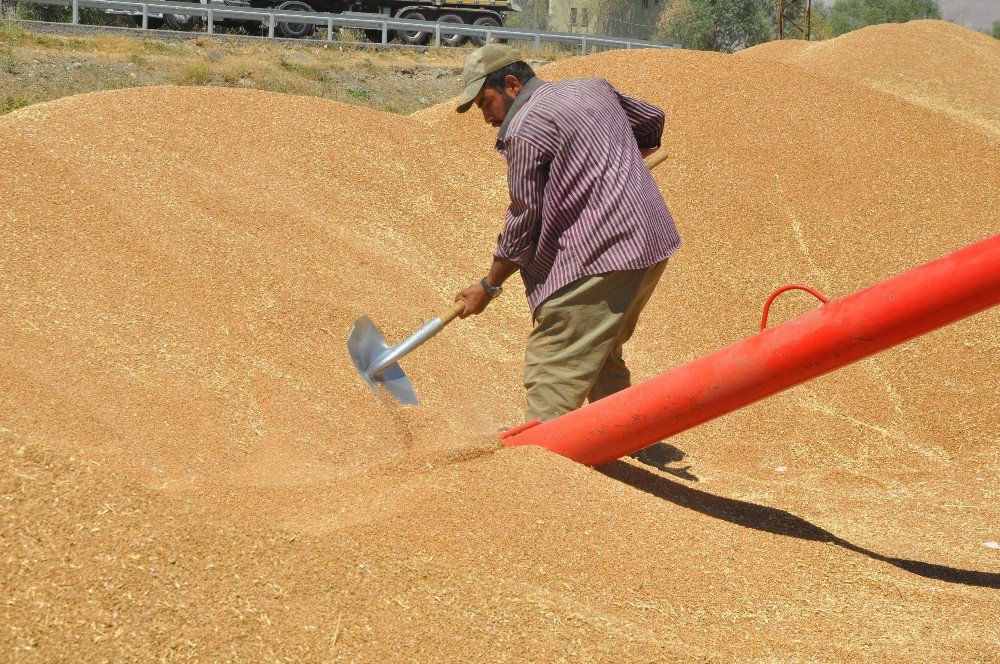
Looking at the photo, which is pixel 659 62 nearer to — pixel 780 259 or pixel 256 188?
pixel 780 259

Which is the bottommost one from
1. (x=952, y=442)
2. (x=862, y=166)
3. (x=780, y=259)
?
(x=952, y=442)

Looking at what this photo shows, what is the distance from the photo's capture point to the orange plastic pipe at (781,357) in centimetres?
290

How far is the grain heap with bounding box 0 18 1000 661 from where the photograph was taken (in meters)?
2.58

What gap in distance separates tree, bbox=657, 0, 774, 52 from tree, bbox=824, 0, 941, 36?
8.62 metres

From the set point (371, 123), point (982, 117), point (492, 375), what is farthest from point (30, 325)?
point (982, 117)

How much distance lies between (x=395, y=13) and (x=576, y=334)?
18.0 meters

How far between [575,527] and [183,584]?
1069 mm

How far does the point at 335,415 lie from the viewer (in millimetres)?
4301

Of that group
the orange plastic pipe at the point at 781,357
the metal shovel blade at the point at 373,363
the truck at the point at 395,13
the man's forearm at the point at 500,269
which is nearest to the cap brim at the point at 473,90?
the man's forearm at the point at 500,269

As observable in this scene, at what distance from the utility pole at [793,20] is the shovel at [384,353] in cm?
1805

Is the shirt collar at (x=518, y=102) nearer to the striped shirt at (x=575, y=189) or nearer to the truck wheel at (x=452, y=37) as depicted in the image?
the striped shirt at (x=575, y=189)

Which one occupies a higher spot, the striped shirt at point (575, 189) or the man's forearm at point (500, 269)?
the striped shirt at point (575, 189)

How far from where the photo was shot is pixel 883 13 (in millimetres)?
46062

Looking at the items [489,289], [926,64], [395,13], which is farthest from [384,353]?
[395,13]
